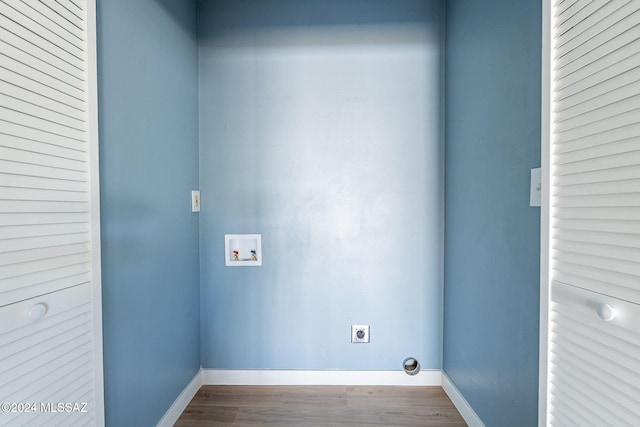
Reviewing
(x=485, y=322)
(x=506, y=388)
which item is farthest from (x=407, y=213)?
(x=506, y=388)

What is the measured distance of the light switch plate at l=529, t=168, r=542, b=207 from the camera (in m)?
0.99

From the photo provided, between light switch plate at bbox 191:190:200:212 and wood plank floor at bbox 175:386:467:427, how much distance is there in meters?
1.09

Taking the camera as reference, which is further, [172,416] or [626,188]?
[172,416]

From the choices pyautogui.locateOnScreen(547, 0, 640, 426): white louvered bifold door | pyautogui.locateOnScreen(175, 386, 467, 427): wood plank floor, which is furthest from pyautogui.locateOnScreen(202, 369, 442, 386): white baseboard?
pyautogui.locateOnScreen(547, 0, 640, 426): white louvered bifold door

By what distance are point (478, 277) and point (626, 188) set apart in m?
0.91

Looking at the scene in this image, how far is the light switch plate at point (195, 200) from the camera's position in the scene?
1.74m

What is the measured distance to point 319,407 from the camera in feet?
5.33

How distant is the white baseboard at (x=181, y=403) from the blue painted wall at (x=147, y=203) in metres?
0.04

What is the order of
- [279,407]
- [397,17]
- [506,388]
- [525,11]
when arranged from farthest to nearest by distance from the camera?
[397,17]
[279,407]
[506,388]
[525,11]

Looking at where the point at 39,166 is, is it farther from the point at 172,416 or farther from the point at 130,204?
the point at 172,416

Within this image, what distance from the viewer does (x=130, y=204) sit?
3.95ft

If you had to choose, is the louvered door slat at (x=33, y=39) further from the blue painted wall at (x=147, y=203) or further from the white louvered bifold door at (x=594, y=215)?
the white louvered bifold door at (x=594, y=215)

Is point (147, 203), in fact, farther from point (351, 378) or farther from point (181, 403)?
point (351, 378)

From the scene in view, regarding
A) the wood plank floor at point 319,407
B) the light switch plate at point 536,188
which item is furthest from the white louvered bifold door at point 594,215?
the wood plank floor at point 319,407
